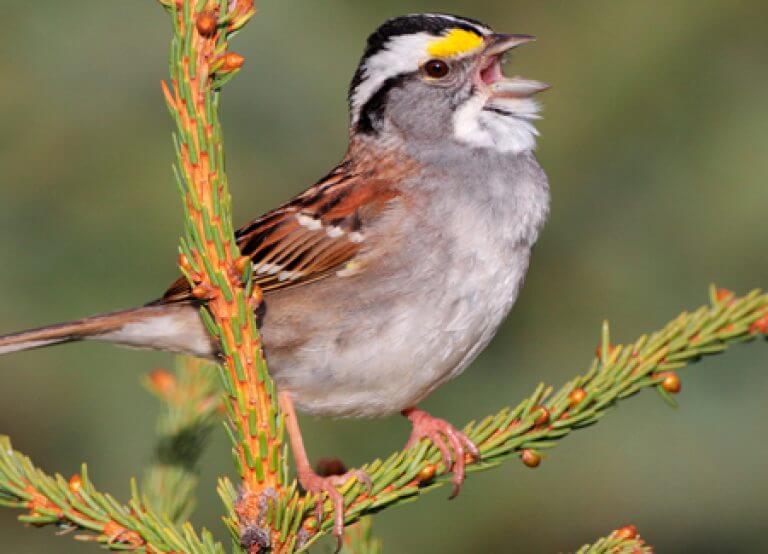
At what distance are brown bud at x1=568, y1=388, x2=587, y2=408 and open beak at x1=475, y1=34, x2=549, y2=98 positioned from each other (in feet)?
2.89

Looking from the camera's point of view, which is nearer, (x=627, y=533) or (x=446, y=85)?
(x=627, y=533)

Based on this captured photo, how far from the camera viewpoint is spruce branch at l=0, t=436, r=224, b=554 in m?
2.04

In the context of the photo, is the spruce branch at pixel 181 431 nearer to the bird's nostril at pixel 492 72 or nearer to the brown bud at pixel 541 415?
the brown bud at pixel 541 415

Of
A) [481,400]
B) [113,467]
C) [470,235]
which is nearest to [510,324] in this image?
[481,400]

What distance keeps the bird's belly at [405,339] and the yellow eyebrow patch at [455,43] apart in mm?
542

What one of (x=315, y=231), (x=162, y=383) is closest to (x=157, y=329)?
(x=162, y=383)

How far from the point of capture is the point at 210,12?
6.35 feet

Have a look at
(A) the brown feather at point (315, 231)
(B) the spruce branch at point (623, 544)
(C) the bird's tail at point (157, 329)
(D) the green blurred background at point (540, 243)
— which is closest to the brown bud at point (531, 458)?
(B) the spruce branch at point (623, 544)

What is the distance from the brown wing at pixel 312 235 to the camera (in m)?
2.89

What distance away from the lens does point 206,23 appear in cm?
191

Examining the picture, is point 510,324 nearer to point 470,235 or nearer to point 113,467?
point 470,235

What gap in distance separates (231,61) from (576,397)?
Answer: 0.90 meters

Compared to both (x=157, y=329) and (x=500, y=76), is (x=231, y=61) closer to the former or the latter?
(x=157, y=329)

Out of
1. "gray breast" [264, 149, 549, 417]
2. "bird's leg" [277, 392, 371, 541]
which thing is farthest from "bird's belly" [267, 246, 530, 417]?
"bird's leg" [277, 392, 371, 541]
